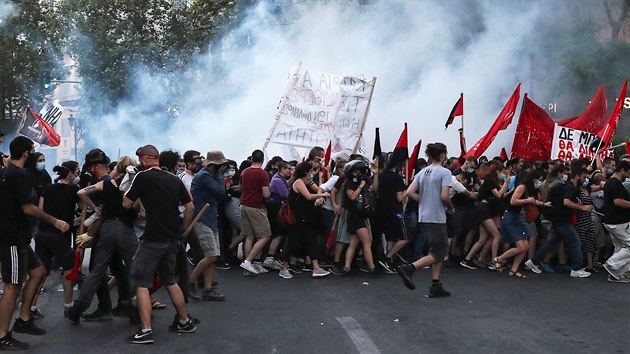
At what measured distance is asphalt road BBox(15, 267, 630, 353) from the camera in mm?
6559

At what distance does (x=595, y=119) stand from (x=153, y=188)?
32.5 feet

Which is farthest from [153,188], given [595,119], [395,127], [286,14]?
[286,14]

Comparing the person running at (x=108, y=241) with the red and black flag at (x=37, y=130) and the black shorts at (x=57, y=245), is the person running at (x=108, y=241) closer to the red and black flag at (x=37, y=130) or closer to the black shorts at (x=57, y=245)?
the black shorts at (x=57, y=245)

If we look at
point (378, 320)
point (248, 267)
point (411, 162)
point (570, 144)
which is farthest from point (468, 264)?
point (378, 320)

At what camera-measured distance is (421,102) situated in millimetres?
24844

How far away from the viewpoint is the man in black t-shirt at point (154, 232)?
671 centimetres

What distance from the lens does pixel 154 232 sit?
6.78 meters

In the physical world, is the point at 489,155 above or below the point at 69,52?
below

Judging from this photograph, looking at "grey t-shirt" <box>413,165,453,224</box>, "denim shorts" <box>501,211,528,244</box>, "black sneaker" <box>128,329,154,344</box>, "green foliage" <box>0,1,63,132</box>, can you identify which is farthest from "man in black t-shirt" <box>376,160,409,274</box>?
"green foliage" <box>0,1,63,132</box>

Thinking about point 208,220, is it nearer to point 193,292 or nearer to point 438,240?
point 193,292

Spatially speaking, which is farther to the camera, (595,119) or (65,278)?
(595,119)

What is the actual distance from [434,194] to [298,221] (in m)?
2.28

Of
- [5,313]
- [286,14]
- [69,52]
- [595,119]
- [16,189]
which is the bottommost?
[5,313]

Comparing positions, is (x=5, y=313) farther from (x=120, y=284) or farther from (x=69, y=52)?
(x=69, y=52)
